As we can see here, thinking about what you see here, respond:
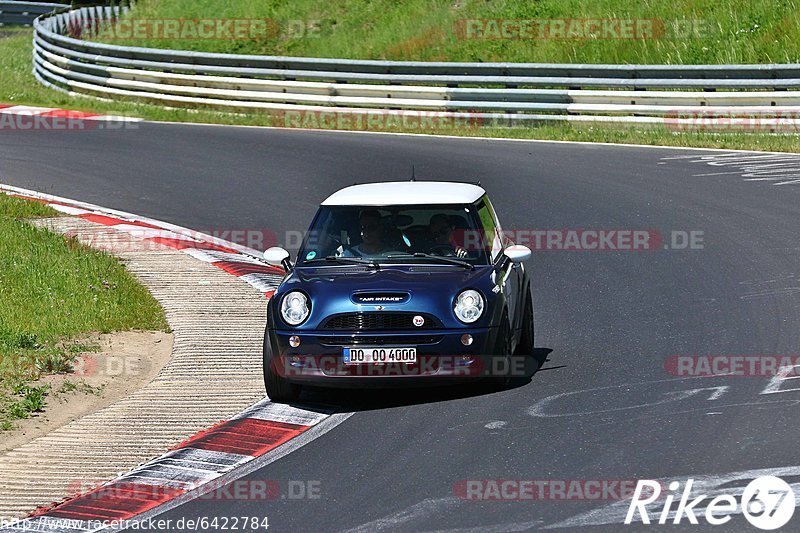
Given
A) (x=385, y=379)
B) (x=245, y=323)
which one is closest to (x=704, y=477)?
(x=385, y=379)

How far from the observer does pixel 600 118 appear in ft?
76.1

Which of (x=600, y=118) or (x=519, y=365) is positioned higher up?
(x=600, y=118)

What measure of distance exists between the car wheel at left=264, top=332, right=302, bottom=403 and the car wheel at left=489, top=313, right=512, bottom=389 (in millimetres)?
1415

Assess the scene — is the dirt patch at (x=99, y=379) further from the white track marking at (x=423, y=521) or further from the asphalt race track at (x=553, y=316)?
the white track marking at (x=423, y=521)

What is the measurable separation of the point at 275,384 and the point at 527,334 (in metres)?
2.17

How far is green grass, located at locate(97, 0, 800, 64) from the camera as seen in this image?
26594 millimetres

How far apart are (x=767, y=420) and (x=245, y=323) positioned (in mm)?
5066

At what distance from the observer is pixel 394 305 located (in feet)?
30.6

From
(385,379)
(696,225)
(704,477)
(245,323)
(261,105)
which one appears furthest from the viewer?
(261,105)

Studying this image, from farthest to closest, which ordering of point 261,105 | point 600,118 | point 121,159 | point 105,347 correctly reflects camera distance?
1. point 261,105
2. point 600,118
3. point 121,159
4. point 105,347

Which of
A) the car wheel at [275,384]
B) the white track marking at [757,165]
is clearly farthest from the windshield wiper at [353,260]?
the white track marking at [757,165]

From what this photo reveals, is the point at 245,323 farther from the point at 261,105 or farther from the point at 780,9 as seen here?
the point at 780,9

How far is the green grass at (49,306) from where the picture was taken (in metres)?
10.0

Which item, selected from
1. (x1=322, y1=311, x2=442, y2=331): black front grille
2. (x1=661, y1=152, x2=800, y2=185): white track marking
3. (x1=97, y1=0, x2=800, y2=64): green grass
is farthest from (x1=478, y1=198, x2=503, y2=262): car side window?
(x1=97, y1=0, x2=800, y2=64): green grass
